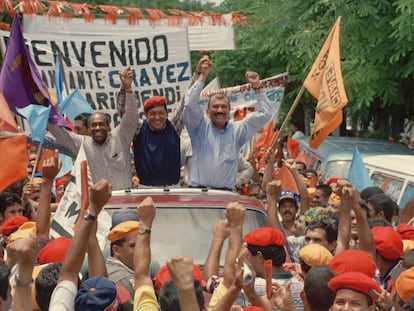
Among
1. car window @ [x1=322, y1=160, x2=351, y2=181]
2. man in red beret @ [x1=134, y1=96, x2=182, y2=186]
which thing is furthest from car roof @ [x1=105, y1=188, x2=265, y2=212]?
car window @ [x1=322, y1=160, x2=351, y2=181]

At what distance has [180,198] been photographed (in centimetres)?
698

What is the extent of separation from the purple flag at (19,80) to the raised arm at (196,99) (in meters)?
2.32

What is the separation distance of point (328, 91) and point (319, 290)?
228 inches

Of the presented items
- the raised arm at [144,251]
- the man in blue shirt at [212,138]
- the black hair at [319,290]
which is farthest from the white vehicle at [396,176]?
the raised arm at [144,251]

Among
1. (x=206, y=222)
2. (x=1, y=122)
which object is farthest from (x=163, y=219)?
(x=1, y=122)

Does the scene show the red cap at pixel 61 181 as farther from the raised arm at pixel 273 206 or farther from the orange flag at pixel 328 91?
the raised arm at pixel 273 206

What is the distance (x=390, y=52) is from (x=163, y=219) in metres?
9.68

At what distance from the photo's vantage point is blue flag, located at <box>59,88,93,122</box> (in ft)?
38.3

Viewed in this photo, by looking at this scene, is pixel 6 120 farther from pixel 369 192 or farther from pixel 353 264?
pixel 353 264

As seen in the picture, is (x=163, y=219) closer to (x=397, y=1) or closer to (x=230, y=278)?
(x=230, y=278)

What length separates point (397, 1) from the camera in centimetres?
1448

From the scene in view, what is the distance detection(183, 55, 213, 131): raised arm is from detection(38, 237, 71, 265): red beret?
9.52 ft

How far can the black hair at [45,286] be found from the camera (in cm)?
479

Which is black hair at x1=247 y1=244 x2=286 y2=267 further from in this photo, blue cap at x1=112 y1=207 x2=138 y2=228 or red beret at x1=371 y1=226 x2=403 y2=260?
blue cap at x1=112 y1=207 x2=138 y2=228
